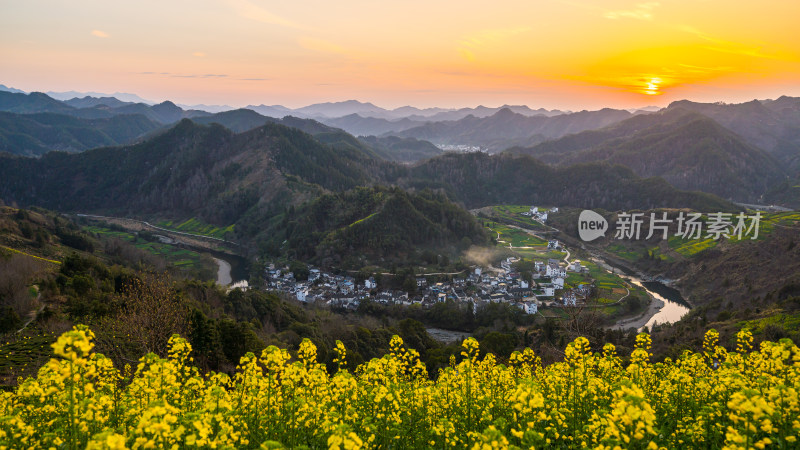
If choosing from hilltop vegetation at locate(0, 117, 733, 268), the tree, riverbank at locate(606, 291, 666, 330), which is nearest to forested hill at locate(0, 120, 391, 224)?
hilltop vegetation at locate(0, 117, 733, 268)

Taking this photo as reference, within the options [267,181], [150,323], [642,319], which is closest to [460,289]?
[642,319]

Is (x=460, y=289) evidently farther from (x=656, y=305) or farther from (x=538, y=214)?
(x=538, y=214)

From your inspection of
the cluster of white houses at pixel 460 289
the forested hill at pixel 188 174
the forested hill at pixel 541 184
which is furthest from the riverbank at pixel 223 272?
the forested hill at pixel 541 184

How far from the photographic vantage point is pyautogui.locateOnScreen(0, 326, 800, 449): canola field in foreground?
7.12 m

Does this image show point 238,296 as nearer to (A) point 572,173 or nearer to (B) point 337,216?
(B) point 337,216

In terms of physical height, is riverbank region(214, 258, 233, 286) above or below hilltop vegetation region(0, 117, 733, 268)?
below

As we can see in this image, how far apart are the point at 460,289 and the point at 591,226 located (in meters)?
56.7

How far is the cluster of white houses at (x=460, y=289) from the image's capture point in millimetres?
64375

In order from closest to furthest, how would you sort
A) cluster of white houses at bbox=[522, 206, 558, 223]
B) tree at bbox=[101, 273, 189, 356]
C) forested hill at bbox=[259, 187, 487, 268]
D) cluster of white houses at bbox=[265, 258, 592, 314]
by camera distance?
tree at bbox=[101, 273, 189, 356] < cluster of white houses at bbox=[265, 258, 592, 314] < forested hill at bbox=[259, 187, 487, 268] < cluster of white houses at bbox=[522, 206, 558, 223]

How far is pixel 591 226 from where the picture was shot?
110 metres

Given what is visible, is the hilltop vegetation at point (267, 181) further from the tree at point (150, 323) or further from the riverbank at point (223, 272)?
the tree at point (150, 323)

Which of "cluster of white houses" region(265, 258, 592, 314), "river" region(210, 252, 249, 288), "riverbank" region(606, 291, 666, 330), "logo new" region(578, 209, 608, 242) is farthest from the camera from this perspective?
"logo new" region(578, 209, 608, 242)

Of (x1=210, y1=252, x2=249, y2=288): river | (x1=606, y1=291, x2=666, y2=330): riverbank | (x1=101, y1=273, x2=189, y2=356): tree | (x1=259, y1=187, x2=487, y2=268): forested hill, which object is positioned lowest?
(x1=210, y1=252, x2=249, y2=288): river

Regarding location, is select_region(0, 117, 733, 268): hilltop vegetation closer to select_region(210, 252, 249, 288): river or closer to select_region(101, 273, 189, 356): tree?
select_region(210, 252, 249, 288): river
